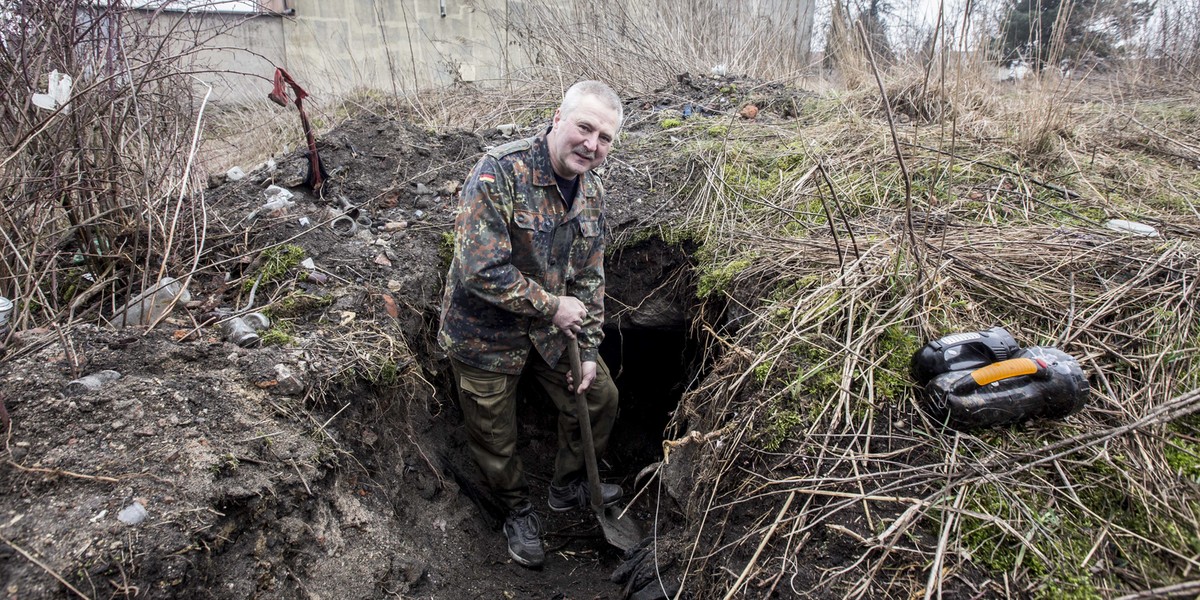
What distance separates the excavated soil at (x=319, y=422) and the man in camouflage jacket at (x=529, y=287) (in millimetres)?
285

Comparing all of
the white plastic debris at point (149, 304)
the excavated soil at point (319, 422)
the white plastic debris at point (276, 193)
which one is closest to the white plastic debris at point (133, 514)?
the excavated soil at point (319, 422)

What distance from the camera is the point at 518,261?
2773 millimetres

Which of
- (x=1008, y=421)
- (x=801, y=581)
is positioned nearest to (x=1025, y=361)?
(x=1008, y=421)

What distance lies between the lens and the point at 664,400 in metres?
4.50

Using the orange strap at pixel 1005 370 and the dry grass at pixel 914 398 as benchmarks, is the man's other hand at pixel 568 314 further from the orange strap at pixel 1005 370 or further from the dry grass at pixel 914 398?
the orange strap at pixel 1005 370

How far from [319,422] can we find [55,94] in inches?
63.2

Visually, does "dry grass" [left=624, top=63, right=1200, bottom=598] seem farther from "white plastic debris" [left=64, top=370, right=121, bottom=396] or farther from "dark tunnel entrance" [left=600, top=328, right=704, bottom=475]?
"white plastic debris" [left=64, top=370, right=121, bottom=396]

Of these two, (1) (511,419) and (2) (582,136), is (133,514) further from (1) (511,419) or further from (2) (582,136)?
(2) (582,136)

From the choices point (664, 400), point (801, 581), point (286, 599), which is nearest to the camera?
point (801, 581)

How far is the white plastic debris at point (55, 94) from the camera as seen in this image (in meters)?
2.40

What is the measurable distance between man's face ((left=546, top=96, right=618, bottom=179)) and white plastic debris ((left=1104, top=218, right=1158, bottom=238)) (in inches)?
90.6

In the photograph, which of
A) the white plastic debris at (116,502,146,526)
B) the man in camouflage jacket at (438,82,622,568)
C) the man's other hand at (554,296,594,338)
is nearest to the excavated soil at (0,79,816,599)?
the white plastic debris at (116,502,146,526)

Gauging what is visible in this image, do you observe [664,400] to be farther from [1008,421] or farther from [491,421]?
[1008,421]

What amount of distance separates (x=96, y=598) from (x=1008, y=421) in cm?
255
